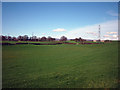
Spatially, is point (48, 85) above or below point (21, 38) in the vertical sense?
below

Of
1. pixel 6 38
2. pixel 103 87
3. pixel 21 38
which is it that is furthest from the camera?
pixel 21 38

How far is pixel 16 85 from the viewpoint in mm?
7094

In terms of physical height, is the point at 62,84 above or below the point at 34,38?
below

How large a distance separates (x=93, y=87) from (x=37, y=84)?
4442 mm

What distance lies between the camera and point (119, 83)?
7.35m

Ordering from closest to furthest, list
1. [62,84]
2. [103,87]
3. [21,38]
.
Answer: [103,87]
[62,84]
[21,38]

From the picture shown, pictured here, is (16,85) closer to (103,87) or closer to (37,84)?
Answer: (37,84)

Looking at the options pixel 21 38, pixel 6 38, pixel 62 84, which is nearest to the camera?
pixel 62 84

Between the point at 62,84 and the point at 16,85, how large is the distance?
367 cm

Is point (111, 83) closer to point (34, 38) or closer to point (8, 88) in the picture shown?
point (8, 88)

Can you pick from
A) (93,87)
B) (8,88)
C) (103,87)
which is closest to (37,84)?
(8,88)

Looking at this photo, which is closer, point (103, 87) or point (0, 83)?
point (103, 87)

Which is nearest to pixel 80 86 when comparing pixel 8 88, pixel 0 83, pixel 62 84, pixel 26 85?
pixel 62 84

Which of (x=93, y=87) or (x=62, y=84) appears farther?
(x=62, y=84)
